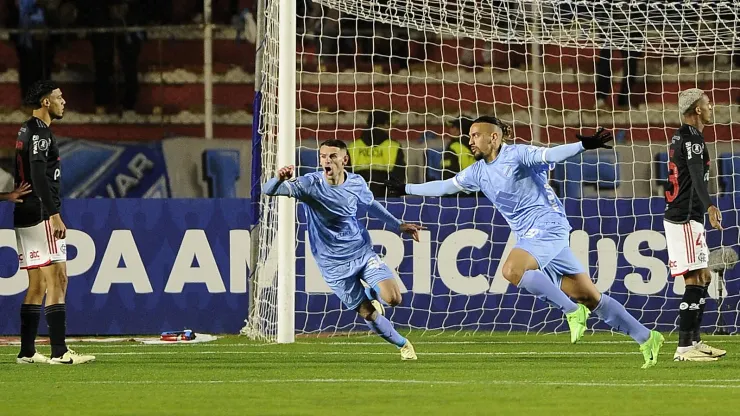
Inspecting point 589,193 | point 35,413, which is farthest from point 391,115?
point 35,413

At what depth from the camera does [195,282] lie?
39.5ft

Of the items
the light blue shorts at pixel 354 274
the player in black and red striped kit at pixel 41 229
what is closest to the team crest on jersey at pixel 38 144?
the player in black and red striped kit at pixel 41 229

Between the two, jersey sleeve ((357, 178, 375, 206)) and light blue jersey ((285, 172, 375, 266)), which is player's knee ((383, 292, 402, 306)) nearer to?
light blue jersey ((285, 172, 375, 266))

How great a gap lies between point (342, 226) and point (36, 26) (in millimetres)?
9322

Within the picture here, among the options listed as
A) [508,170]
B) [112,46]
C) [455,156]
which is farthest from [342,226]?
[112,46]

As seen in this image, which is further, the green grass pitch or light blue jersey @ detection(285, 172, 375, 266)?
light blue jersey @ detection(285, 172, 375, 266)

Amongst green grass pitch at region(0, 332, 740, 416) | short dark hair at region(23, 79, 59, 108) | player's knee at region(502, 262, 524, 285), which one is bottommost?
green grass pitch at region(0, 332, 740, 416)

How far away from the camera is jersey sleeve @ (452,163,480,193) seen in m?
9.28

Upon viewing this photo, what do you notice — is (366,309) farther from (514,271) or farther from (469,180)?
(514,271)

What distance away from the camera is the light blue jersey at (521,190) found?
9.01 meters

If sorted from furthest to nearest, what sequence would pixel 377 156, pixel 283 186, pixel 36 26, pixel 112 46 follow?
1. pixel 36 26
2. pixel 112 46
3. pixel 377 156
4. pixel 283 186

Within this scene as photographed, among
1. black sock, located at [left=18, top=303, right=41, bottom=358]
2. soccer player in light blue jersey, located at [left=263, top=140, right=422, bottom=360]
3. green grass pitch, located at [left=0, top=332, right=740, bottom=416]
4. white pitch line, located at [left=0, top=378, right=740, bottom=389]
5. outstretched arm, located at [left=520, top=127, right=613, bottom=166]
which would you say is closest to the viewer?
green grass pitch, located at [left=0, top=332, right=740, bottom=416]

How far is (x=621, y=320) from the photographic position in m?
8.45

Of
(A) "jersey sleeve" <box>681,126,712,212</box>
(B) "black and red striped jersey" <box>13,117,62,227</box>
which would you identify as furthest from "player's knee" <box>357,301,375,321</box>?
(A) "jersey sleeve" <box>681,126,712,212</box>
